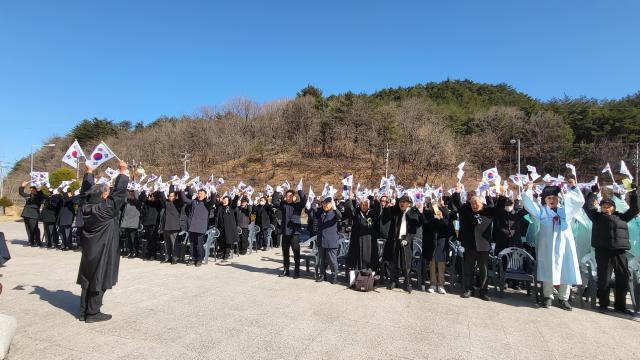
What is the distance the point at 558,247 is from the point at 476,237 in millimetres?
1338

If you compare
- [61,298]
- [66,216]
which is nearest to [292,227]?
[61,298]

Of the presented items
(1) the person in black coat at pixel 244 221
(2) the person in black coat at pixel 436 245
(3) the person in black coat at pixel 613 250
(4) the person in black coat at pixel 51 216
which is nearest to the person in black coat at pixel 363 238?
(2) the person in black coat at pixel 436 245

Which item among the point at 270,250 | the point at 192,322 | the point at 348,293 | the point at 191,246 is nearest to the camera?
the point at 192,322

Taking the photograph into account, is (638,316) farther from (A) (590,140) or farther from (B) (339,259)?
(A) (590,140)

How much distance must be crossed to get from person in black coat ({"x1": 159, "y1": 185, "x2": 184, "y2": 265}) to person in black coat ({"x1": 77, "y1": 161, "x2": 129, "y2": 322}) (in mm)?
4543

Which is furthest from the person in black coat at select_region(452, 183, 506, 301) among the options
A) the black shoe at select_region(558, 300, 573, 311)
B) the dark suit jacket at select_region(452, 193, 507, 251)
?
the black shoe at select_region(558, 300, 573, 311)

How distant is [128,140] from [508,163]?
49.0m

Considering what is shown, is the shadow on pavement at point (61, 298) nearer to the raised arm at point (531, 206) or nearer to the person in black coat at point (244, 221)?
the person in black coat at point (244, 221)

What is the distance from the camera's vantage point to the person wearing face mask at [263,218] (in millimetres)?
14047

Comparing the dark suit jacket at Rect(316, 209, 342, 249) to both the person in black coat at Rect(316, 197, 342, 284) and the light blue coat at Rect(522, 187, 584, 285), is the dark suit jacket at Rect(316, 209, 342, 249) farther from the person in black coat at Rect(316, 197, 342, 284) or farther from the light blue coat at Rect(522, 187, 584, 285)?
the light blue coat at Rect(522, 187, 584, 285)

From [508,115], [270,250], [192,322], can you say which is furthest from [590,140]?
[192,322]

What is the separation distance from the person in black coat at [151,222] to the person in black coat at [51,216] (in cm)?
391

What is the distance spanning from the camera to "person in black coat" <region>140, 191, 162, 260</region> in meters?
11.2

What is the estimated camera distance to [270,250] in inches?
567
